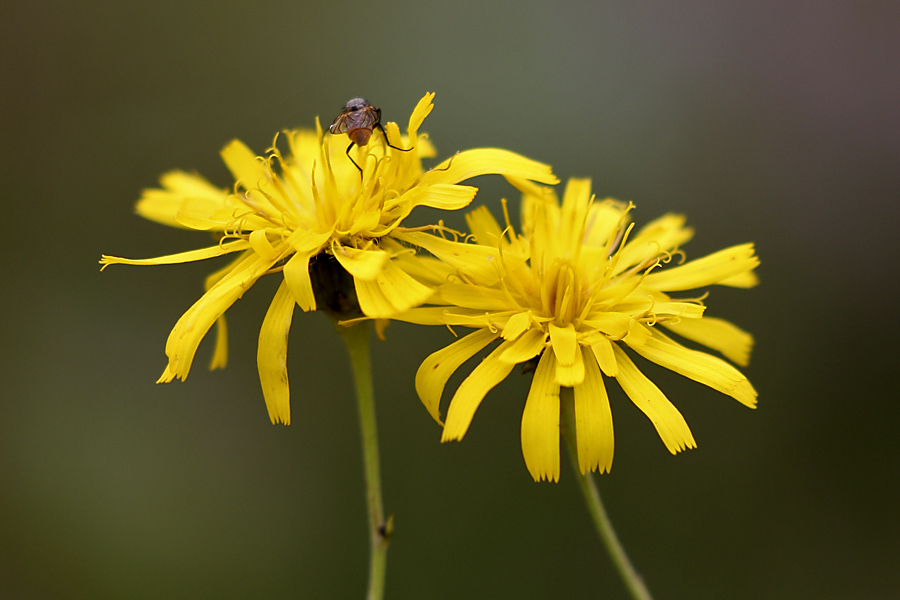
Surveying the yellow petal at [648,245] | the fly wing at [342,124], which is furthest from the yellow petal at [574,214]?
the fly wing at [342,124]

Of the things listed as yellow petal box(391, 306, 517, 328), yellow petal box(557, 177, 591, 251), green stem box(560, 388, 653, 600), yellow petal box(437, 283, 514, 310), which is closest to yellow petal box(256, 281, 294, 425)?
yellow petal box(391, 306, 517, 328)

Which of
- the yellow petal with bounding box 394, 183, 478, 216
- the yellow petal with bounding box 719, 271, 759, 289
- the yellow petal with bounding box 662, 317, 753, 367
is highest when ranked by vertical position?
the yellow petal with bounding box 394, 183, 478, 216

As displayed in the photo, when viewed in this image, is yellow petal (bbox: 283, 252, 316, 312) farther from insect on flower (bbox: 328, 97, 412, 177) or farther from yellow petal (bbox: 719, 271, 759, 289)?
yellow petal (bbox: 719, 271, 759, 289)

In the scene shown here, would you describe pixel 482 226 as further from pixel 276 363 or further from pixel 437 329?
pixel 437 329

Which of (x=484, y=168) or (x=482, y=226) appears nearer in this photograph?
(x=484, y=168)

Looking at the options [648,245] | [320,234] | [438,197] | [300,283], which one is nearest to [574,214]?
[648,245]
